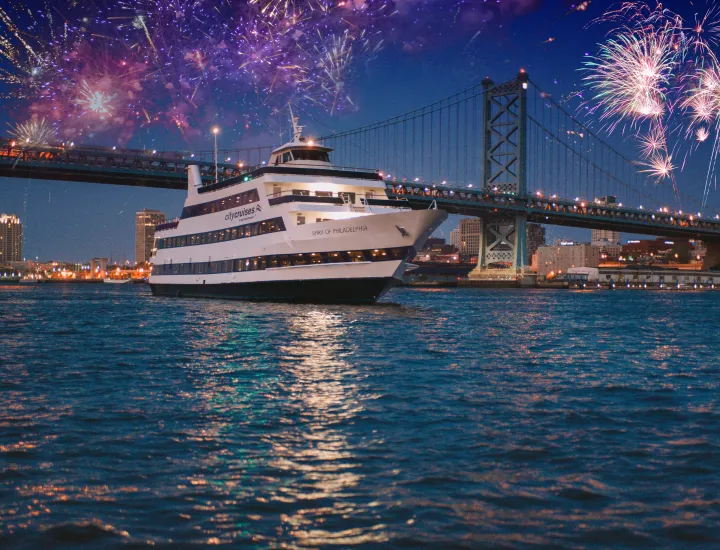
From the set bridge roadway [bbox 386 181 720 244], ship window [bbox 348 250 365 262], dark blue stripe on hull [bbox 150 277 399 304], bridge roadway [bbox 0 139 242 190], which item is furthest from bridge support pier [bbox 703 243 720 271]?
ship window [bbox 348 250 365 262]

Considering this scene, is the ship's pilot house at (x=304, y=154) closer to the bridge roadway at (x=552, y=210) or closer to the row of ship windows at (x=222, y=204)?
the row of ship windows at (x=222, y=204)

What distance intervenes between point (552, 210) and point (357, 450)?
3939 inches

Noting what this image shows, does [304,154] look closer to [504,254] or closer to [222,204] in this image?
[222,204]

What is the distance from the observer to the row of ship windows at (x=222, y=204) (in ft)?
134

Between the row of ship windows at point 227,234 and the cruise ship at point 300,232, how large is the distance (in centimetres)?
7

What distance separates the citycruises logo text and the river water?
79.4 ft

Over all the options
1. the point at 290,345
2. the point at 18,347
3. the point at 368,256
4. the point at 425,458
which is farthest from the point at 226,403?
the point at 368,256

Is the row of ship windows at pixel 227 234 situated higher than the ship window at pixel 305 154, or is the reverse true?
A: the ship window at pixel 305 154

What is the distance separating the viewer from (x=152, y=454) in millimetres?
7332

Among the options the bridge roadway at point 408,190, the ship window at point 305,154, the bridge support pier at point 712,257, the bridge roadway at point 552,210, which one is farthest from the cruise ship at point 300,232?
the bridge support pier at point 712,257

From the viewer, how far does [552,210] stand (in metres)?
103

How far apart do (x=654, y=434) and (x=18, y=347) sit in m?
15.9

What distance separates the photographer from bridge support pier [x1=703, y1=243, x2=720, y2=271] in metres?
138

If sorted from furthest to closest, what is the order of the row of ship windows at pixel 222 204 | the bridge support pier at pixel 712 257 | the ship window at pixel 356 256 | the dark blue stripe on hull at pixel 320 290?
1. the bridge support pier at pixel 712 257
2. the row of ship windows at pixel 222 204
3. the dark blue stripe on hull at pixel 320 290
4. the ship window at pixel 356 256
